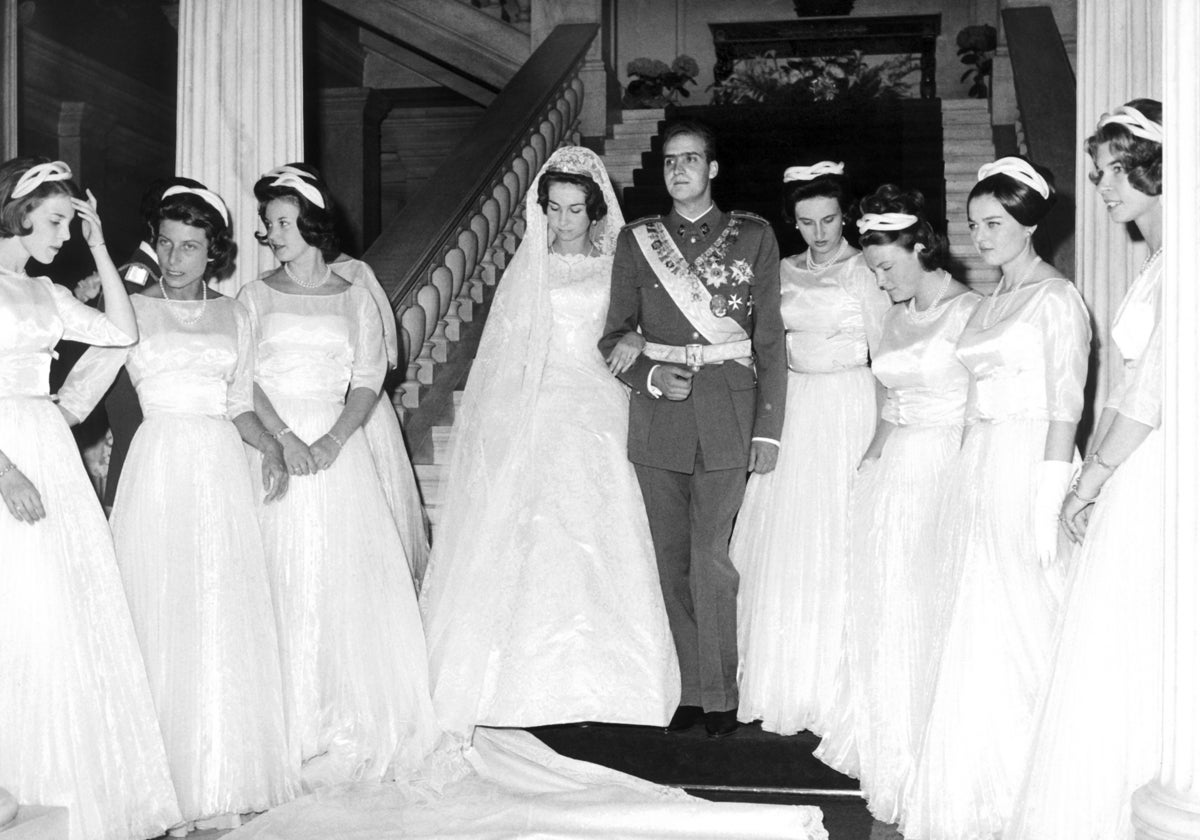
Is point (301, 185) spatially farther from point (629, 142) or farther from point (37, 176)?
point (629, 142)

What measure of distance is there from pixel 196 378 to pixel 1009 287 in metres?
2.38

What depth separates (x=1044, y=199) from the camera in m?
3.89

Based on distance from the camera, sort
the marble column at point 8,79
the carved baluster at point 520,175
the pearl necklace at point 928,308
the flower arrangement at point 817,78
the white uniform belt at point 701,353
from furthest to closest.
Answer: the flower arrangement at point 817,78, the carved baluster at point 520,175, the marble column at point 8,79, the white uniform belt at point 701,353, the pearl necklace at point 928,308

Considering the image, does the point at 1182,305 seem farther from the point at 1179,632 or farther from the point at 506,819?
the point at 506,819

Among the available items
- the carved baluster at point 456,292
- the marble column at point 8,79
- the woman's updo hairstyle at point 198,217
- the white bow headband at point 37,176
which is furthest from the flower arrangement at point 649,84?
the white bow headband at point 37,176

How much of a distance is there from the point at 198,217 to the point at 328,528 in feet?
3.42

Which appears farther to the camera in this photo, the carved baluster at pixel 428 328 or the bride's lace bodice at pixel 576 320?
the carved baluster at pixel 428 328

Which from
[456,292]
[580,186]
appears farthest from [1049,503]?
[456,292]

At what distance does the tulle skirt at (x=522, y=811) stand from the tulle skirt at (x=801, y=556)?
525 mm

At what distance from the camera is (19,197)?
3.88 m

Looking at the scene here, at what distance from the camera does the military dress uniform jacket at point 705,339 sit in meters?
4.51

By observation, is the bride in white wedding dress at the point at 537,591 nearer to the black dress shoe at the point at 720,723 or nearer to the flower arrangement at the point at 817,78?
the black dress shoe at the point at 720,723

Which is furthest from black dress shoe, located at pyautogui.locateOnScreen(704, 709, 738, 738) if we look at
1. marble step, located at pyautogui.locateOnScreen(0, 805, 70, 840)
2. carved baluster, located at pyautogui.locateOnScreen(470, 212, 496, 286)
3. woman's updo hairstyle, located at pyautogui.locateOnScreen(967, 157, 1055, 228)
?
carved baluster, located at pyautogui.locateOnScreen(470, 212, 496, 286)

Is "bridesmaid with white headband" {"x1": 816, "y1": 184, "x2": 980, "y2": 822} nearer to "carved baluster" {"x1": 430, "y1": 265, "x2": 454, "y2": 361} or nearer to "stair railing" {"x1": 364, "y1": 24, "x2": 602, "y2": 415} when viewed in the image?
"stair railing" {"x1": 364, "y1": 24, "x2": 602, "y2": 415}
